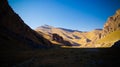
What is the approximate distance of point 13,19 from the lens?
92.0 meters

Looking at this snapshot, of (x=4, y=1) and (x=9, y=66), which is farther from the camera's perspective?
(x=4, y=1)

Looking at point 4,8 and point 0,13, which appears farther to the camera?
point 4,8

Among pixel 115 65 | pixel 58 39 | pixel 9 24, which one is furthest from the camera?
pixel 58 39

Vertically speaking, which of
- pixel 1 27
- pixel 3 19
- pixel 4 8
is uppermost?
pixel 4 8

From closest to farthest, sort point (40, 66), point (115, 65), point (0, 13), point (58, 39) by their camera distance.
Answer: point (115, 65) → point (40, 66) → point (0, 13) → point (58, 39)

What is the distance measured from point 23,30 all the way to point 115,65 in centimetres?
8381

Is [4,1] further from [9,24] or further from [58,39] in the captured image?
[58,39]

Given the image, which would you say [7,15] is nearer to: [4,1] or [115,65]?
[4,1]

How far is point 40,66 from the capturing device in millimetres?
21406

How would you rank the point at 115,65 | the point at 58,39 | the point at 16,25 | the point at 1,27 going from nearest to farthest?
1. the point at 115,65
2. the point at 1,27
3. the point at 16,25
4. the point at 58,39

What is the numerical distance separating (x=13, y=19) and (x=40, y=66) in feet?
252

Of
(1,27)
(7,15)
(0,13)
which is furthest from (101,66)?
(7,15)

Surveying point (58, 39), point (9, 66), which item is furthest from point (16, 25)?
point (58, 39)

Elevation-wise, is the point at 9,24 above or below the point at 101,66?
above
